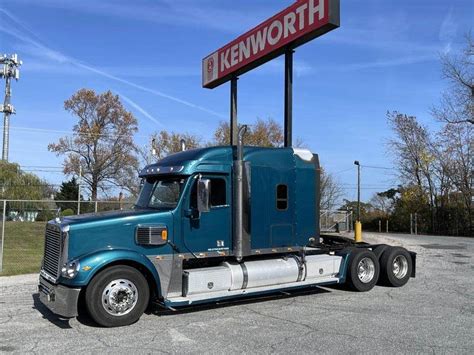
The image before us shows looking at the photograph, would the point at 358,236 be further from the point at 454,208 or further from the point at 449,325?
the point at 454,208

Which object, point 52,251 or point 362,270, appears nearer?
point 52,251

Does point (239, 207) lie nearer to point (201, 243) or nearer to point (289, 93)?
point (201, 243)

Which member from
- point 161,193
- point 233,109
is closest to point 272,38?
point 233,109

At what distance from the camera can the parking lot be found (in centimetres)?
659

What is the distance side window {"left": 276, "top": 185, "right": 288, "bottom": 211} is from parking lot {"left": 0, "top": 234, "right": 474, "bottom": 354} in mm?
1770

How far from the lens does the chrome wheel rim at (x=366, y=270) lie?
10949 mm

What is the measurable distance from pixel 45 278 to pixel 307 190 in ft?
16.9

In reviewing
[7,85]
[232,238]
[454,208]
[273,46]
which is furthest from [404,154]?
[7,85]

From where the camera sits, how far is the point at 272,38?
12602mm

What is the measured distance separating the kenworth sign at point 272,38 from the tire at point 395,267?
5.17 m

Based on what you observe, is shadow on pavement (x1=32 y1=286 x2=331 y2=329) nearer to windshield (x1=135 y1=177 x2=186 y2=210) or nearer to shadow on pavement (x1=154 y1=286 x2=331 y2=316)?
shadow on pavement (x1=154 y1=286 x2=331 y2=316)

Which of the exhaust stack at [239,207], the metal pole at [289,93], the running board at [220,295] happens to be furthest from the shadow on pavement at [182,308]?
the metal pole at [289,93]

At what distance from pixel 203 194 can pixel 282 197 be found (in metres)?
2.15

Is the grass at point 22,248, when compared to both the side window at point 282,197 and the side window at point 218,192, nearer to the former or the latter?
the side window at point 218,192
